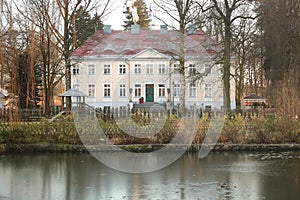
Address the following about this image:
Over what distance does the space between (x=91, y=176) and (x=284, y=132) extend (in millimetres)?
8139

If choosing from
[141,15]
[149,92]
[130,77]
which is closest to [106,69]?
[130,77]

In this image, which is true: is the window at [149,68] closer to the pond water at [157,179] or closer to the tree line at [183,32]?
the tree line at [183,32]

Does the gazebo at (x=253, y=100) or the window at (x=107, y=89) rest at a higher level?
the window at (x=107, y=89)

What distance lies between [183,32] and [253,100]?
1224 centimetres

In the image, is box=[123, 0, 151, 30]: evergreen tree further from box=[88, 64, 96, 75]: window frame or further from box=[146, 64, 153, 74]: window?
box=[88, 64, 96, 75]: window frame

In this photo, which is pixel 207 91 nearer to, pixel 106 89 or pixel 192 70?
pixel 106 89

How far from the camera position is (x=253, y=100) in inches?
1307

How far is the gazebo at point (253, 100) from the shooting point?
32694 millimetres

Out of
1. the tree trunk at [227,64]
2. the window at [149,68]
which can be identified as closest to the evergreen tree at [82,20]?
the tree trunk at [227,64]

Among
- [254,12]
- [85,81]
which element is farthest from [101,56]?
[254,12]

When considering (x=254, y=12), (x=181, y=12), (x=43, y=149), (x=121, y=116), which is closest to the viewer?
(x=43, y=149)

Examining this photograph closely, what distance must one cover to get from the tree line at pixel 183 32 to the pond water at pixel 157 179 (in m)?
3.72

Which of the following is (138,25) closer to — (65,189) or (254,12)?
(254,12)

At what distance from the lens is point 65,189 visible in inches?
358
